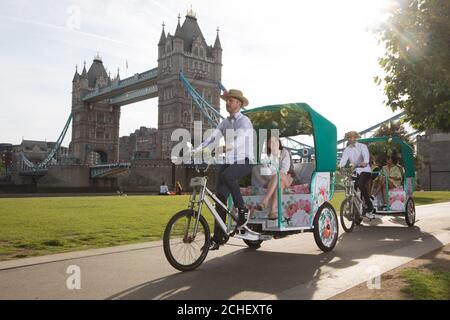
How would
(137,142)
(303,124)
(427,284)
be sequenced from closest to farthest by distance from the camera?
(427,284)
(303,124)
(137,142)

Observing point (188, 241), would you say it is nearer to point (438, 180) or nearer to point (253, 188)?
point (253, 188)

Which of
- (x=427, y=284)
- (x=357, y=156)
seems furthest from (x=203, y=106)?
(x=427, y=284)

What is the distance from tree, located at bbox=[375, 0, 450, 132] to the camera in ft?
20.4

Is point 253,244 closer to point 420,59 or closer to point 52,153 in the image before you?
point 420,59

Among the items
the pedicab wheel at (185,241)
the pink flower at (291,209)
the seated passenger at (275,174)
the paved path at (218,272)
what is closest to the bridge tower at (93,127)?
the seated passenger at (275,174)

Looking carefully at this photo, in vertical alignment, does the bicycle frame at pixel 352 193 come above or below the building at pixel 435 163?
below

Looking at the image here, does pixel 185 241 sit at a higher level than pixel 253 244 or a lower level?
higher

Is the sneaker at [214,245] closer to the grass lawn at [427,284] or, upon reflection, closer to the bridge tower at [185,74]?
the grass lawn at [427,284]

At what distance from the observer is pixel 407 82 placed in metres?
7.30

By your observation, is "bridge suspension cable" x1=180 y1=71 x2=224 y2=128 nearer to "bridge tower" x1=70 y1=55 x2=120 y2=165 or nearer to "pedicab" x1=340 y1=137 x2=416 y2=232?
"bridge tower" x1=70 y1=55 x2=120 y2=165

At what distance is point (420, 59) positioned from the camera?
21.7 feet

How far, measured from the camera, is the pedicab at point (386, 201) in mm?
9289

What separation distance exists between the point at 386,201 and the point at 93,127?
106m

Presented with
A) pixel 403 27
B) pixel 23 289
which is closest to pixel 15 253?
pixel 23 289
